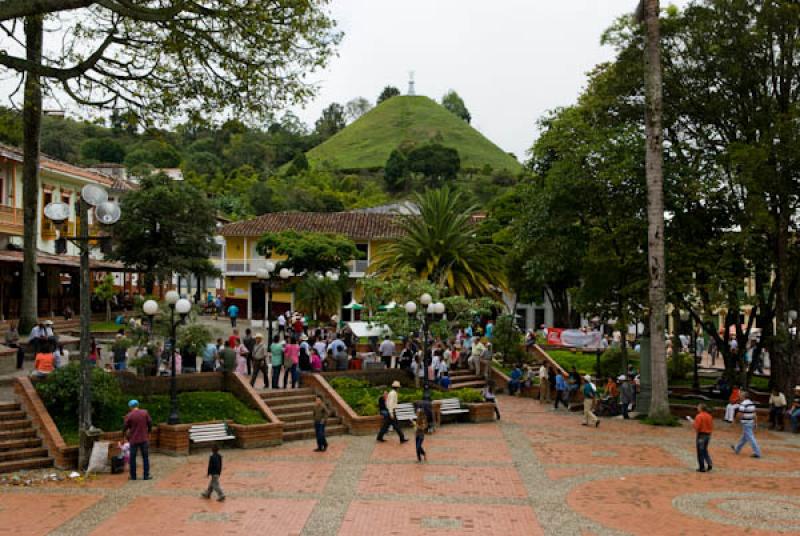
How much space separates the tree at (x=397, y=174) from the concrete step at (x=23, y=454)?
94899 millimetres

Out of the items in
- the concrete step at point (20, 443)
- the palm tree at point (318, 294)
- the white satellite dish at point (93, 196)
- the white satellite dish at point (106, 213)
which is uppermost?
the white satellite dish at point (93, 196)

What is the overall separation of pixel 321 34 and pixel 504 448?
32.6 feet

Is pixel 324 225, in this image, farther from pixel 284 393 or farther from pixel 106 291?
pixel 284 393

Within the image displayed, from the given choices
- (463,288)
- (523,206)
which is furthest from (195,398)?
(463,288)

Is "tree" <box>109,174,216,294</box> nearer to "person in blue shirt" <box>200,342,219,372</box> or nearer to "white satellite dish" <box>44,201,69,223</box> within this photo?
"person in blue shirt" <box>200,342,219,372</box>

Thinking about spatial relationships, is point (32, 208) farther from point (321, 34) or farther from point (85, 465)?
point (321, 34)

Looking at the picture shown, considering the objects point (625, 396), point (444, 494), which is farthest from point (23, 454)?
point (625, 396)

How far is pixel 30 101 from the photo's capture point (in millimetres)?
16344

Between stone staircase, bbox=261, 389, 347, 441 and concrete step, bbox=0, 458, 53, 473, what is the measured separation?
17.5ft

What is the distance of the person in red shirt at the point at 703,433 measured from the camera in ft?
55.4

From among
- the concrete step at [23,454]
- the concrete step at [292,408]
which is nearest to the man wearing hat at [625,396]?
the concrete step at [292,408]

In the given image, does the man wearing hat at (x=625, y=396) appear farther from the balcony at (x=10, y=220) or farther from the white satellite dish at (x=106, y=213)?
the balcony at (x=10, y=220)

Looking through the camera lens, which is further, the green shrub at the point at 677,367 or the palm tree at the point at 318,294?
the palm tree at the point at 318,294

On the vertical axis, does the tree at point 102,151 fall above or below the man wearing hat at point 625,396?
above
